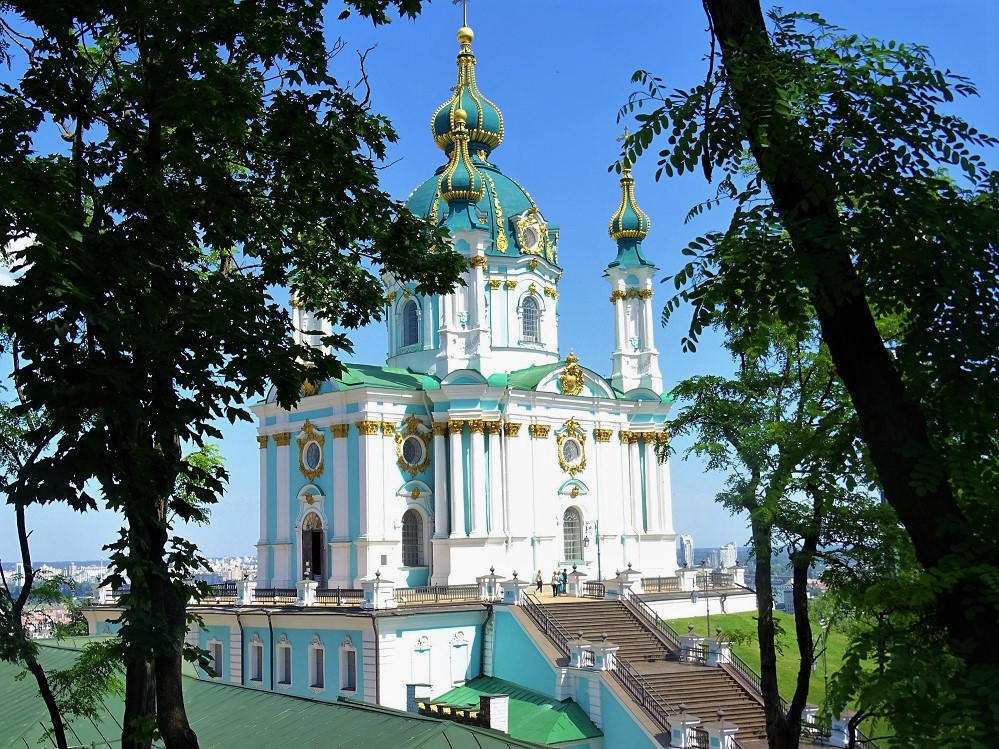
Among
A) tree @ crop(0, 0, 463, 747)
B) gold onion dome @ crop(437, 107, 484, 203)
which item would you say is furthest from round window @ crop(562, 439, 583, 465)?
tree @ crop(0, 0, 463, 747)

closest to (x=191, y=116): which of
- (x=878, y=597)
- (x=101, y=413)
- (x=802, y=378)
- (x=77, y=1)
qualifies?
(x=77, y=1)

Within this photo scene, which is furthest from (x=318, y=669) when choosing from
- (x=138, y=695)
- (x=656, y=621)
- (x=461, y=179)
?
(x=138, y=695)

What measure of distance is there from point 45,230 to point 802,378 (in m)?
9.22

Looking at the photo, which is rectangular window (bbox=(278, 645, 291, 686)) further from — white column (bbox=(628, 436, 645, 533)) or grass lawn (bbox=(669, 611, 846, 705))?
white column (bbox=(628, 436, 645, 533))

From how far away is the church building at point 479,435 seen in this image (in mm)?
35375

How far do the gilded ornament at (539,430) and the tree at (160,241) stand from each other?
27.7 m

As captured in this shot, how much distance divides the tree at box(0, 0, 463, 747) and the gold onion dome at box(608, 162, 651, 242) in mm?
32943

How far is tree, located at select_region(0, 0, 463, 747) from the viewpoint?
716 cm

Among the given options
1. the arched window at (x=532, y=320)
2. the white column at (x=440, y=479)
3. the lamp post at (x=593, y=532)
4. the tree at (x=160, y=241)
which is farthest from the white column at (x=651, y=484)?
the tree at (x=160, y=241)

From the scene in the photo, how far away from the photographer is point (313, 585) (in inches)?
1232

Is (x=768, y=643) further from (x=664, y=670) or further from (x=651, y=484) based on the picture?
(x=651, y=484)

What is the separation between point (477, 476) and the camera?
35.8 metres

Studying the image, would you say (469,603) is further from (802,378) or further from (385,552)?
(802,378)

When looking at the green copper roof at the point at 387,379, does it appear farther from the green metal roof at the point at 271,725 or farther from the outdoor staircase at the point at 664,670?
the green metal roof at the point at 271,725
